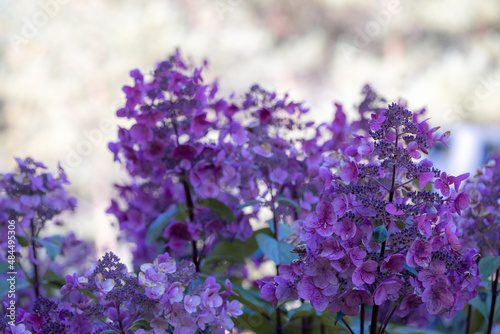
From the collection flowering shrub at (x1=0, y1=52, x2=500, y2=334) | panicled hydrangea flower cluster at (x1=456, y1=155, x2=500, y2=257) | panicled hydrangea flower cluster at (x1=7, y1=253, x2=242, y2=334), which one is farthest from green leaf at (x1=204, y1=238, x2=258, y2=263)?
panicled hydrangea flower cluster at (x1=456, y1=155, x2=500, y2=257)

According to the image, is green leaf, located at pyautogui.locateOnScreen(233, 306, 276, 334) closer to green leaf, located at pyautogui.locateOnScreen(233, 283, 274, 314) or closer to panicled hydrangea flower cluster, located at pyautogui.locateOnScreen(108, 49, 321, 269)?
green leaf, located at pyautogui.locateOnScreen(233, 283, 274, 314)

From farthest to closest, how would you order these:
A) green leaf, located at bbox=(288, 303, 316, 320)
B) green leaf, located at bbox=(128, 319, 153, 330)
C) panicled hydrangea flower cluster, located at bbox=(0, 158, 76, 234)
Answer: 1. panicled hydrangea flower cluster, located at bbox=(0, 158, 76, 234)
2. green leaf, located at bbox=(288, 303, 316, 320)
3. green leaf, located at bbox=(128, 319, 153, 330)

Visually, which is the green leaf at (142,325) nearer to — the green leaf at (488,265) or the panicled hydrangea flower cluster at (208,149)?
the panicled hydrangea flower cluster at (208,149)

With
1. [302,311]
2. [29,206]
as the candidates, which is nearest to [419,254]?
[302,311]

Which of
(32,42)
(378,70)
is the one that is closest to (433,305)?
(32,42)

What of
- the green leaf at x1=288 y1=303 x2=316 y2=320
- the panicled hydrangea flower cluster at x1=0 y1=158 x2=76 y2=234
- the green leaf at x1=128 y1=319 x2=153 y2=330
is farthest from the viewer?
the panicled hydrangea flower cluster at x1=0 y1=158 x2=76 y2=234

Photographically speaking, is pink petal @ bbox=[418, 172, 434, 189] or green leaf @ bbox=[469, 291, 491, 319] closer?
pink petal @ bbox=[418, 172, 434, 189]

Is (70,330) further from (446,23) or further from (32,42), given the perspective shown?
(446,23)
